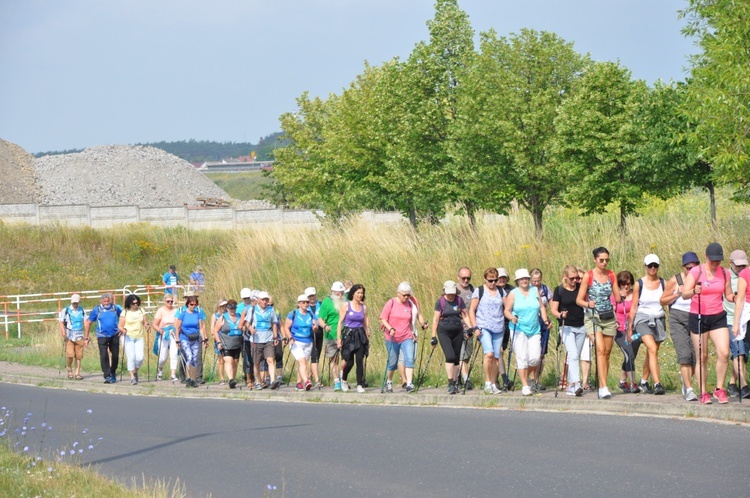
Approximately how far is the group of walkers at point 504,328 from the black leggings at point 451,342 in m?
0.02

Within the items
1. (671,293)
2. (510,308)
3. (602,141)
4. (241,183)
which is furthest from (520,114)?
(241,183)

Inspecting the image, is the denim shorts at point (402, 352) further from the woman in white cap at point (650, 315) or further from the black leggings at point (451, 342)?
the woman in white cap at point (650, 315)

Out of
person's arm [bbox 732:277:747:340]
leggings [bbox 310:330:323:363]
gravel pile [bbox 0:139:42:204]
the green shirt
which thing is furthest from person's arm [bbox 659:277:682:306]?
gravel pile [bbox 0:139:42:204]

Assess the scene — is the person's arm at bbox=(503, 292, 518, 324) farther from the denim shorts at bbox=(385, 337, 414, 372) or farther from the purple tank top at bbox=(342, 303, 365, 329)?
the purple tank top at bbox=(342, 303, 365, 329)

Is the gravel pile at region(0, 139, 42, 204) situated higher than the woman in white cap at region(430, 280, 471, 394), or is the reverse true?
the gravel pile at region(0, 139, 42, 204)

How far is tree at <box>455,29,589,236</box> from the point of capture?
36062 millimetres

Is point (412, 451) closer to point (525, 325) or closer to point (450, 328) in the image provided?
point (525, 325)

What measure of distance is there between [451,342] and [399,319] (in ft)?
3.76

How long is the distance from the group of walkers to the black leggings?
2 centimetres

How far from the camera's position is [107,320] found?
23.8 m

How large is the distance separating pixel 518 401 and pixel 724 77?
50.4ft

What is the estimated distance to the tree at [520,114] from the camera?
36062mm

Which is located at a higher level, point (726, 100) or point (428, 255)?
point (726, 100)

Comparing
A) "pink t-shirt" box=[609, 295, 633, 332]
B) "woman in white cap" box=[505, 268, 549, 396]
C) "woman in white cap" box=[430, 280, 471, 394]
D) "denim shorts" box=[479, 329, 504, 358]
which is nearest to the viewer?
"pink t-shirt" box=[609, 295, 633, 332]
